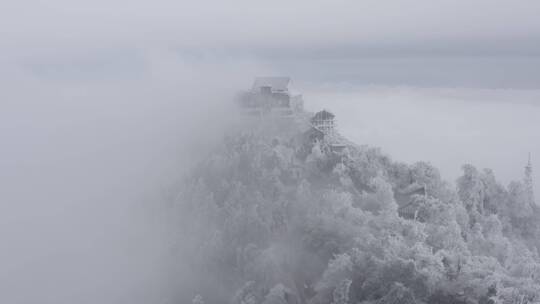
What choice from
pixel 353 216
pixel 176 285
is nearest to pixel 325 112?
pixel 353 216

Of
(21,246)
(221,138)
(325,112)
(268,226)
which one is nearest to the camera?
(268,226)

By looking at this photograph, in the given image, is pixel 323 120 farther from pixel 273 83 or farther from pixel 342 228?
pixel 342 228

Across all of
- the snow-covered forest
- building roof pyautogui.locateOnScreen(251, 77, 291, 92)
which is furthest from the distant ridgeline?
building roof pyautogui.locateOnScreen(251, 77, 291, 92)

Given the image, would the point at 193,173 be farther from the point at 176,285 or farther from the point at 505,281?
the point at 505,281

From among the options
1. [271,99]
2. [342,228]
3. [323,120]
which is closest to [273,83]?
[271,99]

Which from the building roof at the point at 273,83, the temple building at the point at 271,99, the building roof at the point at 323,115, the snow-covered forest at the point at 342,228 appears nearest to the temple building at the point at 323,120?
the building roof at the point at 323,115

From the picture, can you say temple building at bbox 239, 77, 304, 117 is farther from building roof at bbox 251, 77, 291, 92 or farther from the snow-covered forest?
the snow-covered forest
